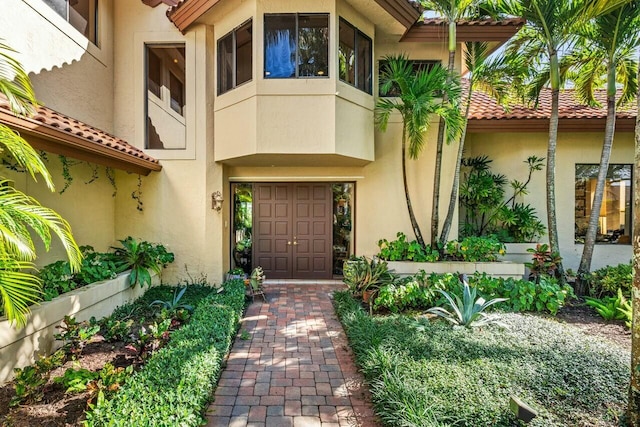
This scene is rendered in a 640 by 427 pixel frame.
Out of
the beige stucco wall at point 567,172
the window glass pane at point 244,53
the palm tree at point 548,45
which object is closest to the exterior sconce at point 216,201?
the window glass pane at point 244,53

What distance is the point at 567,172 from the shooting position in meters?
9.19

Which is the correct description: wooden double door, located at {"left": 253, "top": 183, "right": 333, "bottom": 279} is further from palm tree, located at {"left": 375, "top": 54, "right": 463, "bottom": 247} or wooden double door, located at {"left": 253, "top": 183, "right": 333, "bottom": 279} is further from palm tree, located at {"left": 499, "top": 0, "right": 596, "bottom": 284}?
palm tree, located at {"left": 499, "top": 0, "right": 596, "bottom": 284}

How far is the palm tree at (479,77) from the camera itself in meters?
7.61

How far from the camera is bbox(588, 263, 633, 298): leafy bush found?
269 inches

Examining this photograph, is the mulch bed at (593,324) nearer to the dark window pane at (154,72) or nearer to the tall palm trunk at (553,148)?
the tall palm trunk at (553,148)

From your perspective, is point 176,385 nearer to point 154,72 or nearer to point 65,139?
point 65,139

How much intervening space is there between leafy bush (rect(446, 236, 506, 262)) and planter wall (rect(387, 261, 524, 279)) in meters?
0.20

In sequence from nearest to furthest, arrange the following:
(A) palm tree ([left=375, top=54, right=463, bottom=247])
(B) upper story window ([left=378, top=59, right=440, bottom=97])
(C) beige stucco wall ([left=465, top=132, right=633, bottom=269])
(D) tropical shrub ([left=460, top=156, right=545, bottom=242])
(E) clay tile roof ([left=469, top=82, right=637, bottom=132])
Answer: (A) palm tree ([left=375, top=54, right=463, bottom=247]) → (B) upper story window ([left=378, top=59, right=440, bottom=97]) → (E) clay tile roof ([left=469, top=82, right=637, bottom=132]) → (D) tropical shrub ([left=460, top=156, right=545, bottom=242]) → (C) beige stucco wall ([left=465, top=132, right=633, bottom=269])

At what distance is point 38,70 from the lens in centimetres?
589

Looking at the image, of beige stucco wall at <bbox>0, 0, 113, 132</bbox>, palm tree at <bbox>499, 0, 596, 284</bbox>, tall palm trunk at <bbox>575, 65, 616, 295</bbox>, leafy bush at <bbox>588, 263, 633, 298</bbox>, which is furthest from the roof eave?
leafy bush at <bbox>588, 263, 633, 298</bbox>

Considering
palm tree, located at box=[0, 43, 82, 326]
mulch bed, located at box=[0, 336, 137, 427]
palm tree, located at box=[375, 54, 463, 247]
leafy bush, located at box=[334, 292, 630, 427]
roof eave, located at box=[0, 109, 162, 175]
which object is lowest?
mulch bed, located at box=[0, 336, 137, 427]

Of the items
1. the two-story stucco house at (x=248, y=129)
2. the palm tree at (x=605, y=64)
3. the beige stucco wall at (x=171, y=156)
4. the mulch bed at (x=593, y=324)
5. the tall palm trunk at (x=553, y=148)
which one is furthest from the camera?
the beige stucco wall at (x=171, y=156)

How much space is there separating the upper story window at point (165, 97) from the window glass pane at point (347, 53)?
4.13 metres

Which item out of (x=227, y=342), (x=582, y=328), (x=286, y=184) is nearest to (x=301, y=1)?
(x=286, y=184)
